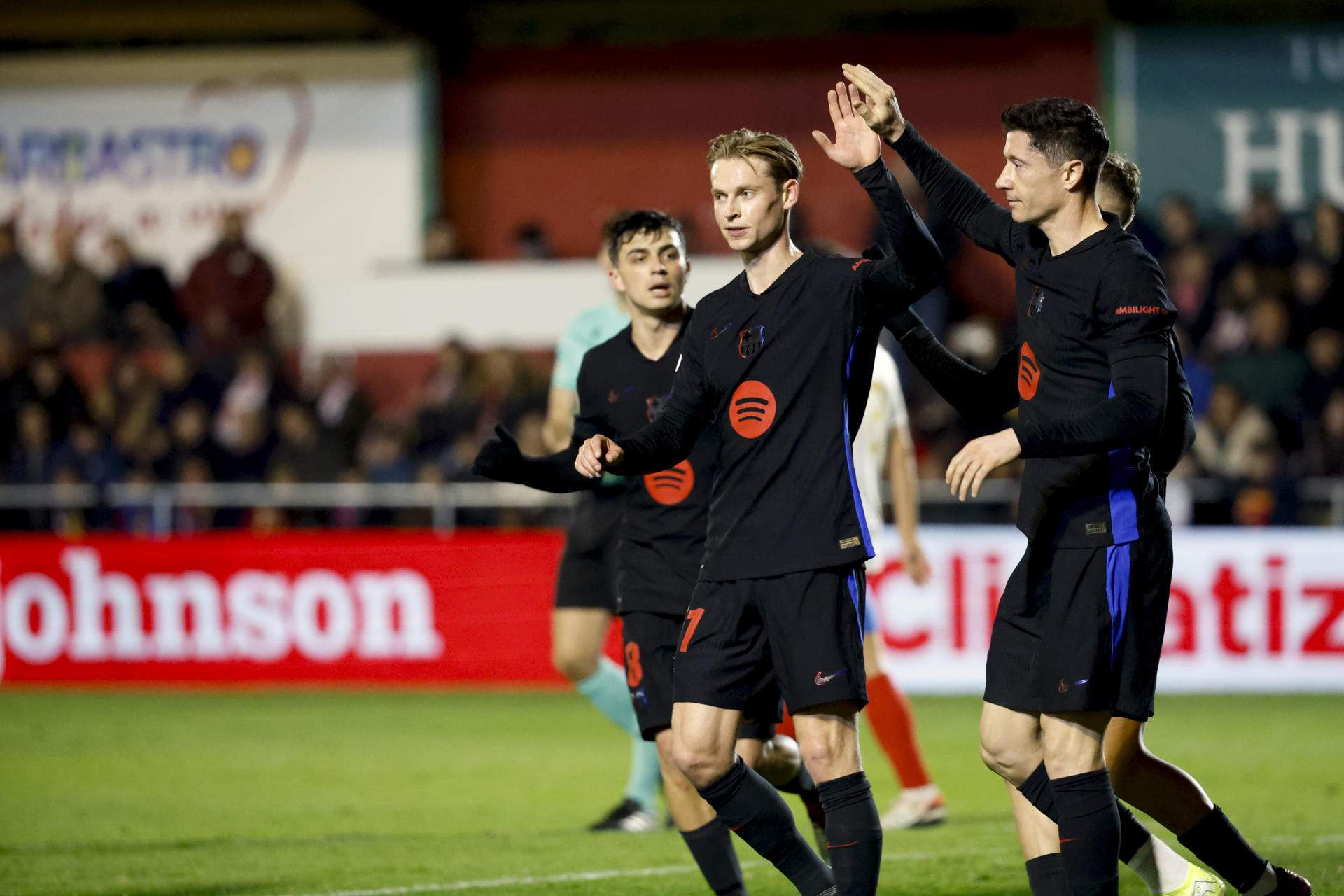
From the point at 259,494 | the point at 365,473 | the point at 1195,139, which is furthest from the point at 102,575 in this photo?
the point at 1195,139

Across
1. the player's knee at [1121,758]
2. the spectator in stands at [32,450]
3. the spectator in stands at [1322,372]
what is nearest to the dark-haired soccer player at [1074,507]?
the player's knee at [1121,758]

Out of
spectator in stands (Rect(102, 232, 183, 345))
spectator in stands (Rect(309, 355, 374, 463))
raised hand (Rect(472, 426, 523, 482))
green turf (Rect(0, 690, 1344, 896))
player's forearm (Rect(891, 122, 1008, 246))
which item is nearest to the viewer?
raised hand (Rect(472, 426, 523, 482))

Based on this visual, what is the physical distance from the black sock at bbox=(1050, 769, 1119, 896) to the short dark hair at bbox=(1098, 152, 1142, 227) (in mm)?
1715

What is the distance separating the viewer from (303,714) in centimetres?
1162

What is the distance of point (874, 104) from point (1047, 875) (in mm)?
2149

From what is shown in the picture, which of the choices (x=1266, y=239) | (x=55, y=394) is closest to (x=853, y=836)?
(x=1266, y=239)

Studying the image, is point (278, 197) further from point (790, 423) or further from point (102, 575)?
point (790, 423)

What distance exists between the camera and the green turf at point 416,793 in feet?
20.9

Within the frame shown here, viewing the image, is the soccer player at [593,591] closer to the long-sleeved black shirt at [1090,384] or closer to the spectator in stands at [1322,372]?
the long-sleeved black shirt at [1090,384]

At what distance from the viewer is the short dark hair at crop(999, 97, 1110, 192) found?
4.64m

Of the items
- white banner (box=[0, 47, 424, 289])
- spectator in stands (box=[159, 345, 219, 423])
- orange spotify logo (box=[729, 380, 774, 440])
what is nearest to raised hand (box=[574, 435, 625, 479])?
orange spotify logo (box=[729, 380, 774, 440])

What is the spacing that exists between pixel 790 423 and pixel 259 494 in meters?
10.4

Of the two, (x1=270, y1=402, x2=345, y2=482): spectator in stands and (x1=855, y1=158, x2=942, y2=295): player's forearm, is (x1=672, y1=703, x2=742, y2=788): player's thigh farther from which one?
(x1=270, y1=402, x2=345, y2=482): spectator in stands

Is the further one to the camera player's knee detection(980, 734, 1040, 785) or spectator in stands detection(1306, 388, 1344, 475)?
spectator in stands detection(1306, 388, 1344, 475)
